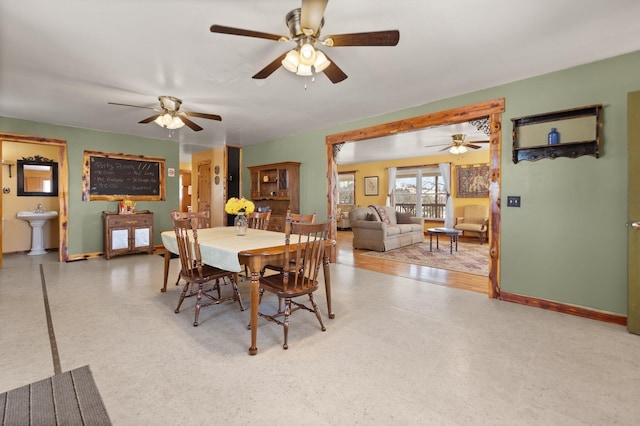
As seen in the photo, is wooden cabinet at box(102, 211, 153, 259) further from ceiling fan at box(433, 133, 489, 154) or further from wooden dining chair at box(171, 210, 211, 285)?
ceiling fan at box(433, 133, 489, 154)

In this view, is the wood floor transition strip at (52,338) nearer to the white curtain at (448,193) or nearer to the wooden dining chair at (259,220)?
the wooden dining chair at (259,220)

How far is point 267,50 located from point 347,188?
8530 millimetres

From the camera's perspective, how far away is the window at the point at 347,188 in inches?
424

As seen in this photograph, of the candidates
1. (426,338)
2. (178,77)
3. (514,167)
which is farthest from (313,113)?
(426,338)

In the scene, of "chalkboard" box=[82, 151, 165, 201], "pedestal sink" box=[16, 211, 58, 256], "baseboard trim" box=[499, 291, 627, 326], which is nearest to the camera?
"baseboard trim" box=[499, 291, 627, 326]

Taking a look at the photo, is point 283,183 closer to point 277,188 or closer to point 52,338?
point 277,188

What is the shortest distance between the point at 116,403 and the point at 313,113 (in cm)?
404

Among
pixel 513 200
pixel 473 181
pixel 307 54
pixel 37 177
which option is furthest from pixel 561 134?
pixel 37 177

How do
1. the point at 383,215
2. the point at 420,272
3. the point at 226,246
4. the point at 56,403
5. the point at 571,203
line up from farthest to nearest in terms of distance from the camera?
the point at 383,215 → the point at 420,272 → the point at 571,203 → the point at 226,246 → the point at 56,403

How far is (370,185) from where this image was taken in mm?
10195

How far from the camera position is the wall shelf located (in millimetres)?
2812

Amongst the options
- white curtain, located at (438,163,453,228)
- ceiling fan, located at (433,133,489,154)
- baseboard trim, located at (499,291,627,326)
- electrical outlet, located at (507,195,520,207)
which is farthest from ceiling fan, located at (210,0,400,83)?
white curtain, located at (438,163,453,228)

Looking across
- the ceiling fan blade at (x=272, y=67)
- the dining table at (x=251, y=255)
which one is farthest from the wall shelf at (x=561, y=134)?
the ceiling fan blade at (x=272, y=67)

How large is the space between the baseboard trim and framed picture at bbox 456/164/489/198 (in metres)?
5.27
